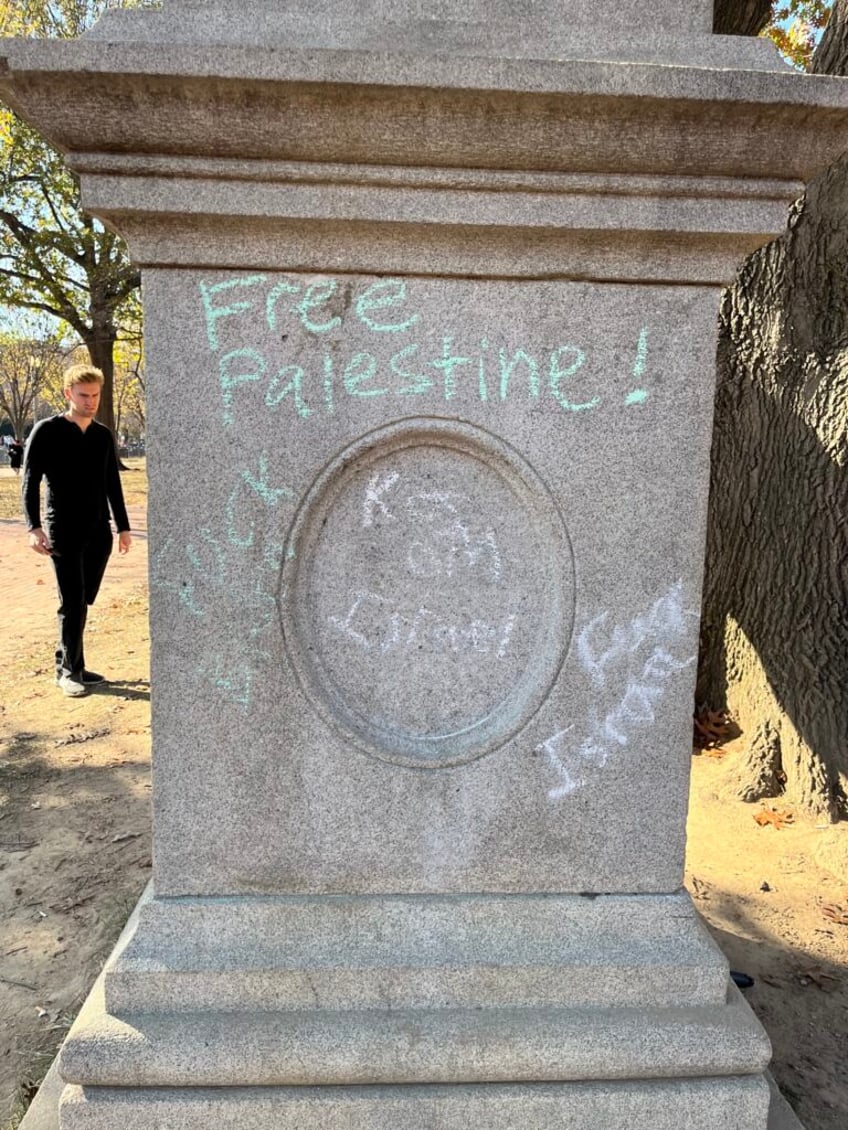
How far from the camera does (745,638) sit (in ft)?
14.1

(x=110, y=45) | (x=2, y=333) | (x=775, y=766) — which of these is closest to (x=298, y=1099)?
(x=110, y=45)

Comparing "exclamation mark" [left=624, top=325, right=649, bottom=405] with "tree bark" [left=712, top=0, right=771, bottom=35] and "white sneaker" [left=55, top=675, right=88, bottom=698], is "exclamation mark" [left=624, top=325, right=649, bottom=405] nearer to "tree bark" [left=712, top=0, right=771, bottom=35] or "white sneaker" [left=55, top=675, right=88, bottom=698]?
"tree bark" [left=712, top=0, right=771, bottom=35]

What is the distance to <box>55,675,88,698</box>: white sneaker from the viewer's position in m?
5.45

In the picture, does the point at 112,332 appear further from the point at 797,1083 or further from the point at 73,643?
the point at 797,1083

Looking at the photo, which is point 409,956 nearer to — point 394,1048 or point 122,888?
point 394,1048

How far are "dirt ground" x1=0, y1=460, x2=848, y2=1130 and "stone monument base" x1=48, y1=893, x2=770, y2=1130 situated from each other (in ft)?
2.27

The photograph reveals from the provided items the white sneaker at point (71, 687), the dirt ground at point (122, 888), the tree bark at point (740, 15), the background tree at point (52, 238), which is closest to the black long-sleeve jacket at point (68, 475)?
the white sneaker at point (71, 687)

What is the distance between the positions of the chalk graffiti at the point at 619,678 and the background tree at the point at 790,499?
224 cm

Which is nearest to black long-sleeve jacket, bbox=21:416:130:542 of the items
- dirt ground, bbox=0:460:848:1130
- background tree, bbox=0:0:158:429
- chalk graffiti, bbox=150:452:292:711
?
dirt ground, bbox=0:460:848:1130

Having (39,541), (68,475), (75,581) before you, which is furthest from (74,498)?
(75,581)

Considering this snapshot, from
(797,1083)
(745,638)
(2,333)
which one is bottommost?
(797,1083)

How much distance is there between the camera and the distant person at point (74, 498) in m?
5.04

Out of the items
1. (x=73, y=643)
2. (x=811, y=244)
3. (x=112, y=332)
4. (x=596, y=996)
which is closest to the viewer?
(x=596, y=996)

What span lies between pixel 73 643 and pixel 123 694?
48 cm
